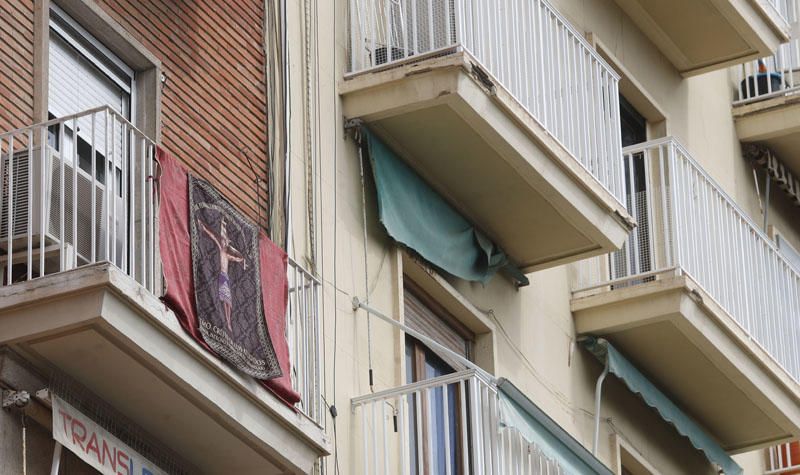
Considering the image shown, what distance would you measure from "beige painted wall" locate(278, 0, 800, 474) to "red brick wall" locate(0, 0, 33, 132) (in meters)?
2.72

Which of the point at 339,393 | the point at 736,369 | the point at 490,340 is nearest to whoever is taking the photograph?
the point at 339,393

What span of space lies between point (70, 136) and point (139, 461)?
2012 mm

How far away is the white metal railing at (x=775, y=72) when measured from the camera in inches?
959

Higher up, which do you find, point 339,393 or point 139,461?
point 339,393

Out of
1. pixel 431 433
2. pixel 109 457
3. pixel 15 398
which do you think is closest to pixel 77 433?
pixel 109 457

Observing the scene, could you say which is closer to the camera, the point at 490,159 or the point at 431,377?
the point at 490,159

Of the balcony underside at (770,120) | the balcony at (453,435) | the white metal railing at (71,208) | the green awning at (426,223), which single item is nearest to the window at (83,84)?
the white metal railing at (71,208)

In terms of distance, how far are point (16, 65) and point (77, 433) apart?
226 centimetres

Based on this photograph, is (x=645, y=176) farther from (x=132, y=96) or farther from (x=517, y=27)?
(x=132, y=96)

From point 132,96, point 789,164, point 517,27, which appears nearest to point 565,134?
point 517,27

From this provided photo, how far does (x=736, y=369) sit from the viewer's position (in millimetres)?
20016

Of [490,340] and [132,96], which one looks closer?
[132,96]

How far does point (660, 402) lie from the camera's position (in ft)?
65.7

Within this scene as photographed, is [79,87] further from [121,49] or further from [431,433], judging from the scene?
[431,433]
